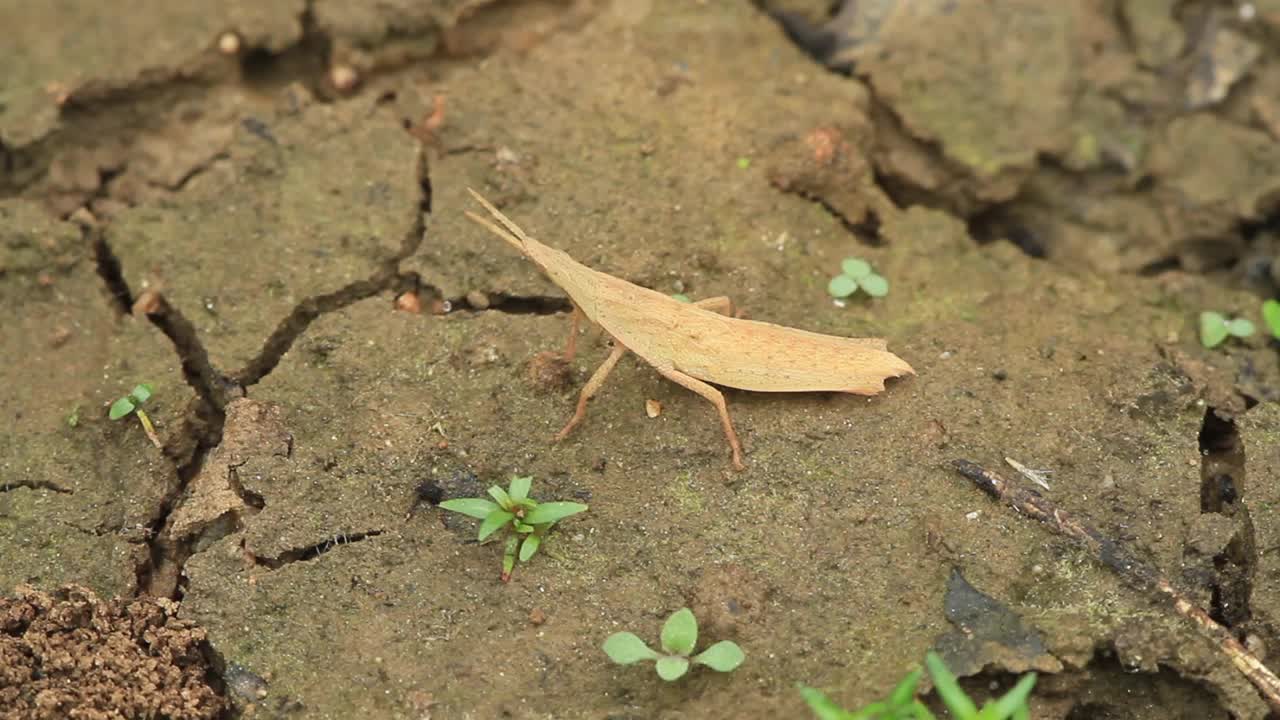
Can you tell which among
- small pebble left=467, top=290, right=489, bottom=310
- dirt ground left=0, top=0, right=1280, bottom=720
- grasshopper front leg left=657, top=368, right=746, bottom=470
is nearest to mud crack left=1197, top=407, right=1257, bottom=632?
dirt ground left=0, top=0, right=1280, bottom=720

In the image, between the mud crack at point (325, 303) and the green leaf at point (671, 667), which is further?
the mud crack at point (325, 303)

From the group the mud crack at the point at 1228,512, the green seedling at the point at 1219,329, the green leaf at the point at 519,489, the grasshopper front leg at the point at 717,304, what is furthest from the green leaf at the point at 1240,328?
the green leaf at the point at 519,489

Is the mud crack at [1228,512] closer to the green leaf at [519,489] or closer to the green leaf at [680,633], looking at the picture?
the green leaf at [680,633]

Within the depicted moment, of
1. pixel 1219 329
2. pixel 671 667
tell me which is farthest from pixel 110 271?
pixel 1219 329

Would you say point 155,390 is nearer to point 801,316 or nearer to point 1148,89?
point 801,316

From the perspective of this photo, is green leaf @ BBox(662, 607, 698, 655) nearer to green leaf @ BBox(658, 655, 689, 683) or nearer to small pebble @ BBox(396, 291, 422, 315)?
green leaf @ BBox(658, 655, 689, 683)

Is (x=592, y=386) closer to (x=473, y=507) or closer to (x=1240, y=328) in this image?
(x=473, y=507)

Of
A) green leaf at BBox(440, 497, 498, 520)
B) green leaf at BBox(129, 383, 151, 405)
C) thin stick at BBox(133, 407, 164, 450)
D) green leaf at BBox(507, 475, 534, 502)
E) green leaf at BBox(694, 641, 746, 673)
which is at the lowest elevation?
thin stick at BBox(133, 407, 164, 450)
